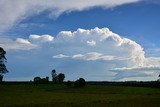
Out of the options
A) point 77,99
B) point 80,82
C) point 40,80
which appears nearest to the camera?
point 77,99

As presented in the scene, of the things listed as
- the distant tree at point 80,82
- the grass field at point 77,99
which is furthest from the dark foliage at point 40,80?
the grass field at point 77,99

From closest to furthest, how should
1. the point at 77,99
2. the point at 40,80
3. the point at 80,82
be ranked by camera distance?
1. the point at 77,99
2. the point at 80,82
3. the point at 40,80

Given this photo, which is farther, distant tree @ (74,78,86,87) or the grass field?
distant tree @ (74,78,86,87)

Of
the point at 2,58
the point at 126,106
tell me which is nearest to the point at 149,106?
the point at 126,106

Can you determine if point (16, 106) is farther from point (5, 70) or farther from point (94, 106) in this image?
point (5, 70)

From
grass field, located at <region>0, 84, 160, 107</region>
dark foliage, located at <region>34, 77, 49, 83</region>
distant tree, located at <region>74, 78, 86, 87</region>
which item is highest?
dark foliage, located at <region>34, 77, 49, 83</region>

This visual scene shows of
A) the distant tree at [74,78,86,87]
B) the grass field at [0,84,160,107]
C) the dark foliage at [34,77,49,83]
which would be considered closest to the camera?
the grass field at [0,84,160,107]

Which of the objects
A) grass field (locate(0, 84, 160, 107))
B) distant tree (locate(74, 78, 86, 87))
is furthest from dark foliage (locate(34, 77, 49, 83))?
grass field (locate(0, 84, 160, 107))

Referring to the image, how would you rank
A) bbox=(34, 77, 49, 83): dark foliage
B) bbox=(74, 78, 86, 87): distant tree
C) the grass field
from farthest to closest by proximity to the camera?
1. bbox=(34, 77, 49, 83): dark foliage
2. bbox=(74, 78, 86, 87): distant tree
3. the grass field

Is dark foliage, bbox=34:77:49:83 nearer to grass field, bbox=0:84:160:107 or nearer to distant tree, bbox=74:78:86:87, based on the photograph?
distant tree, bbox=74:78:86:87

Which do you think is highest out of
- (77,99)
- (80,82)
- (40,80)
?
(40,80)

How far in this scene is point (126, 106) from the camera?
50.1 m

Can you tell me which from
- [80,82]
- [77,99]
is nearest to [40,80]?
[80,82]

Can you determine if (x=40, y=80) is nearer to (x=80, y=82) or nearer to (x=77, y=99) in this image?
(x=80, y=82)
